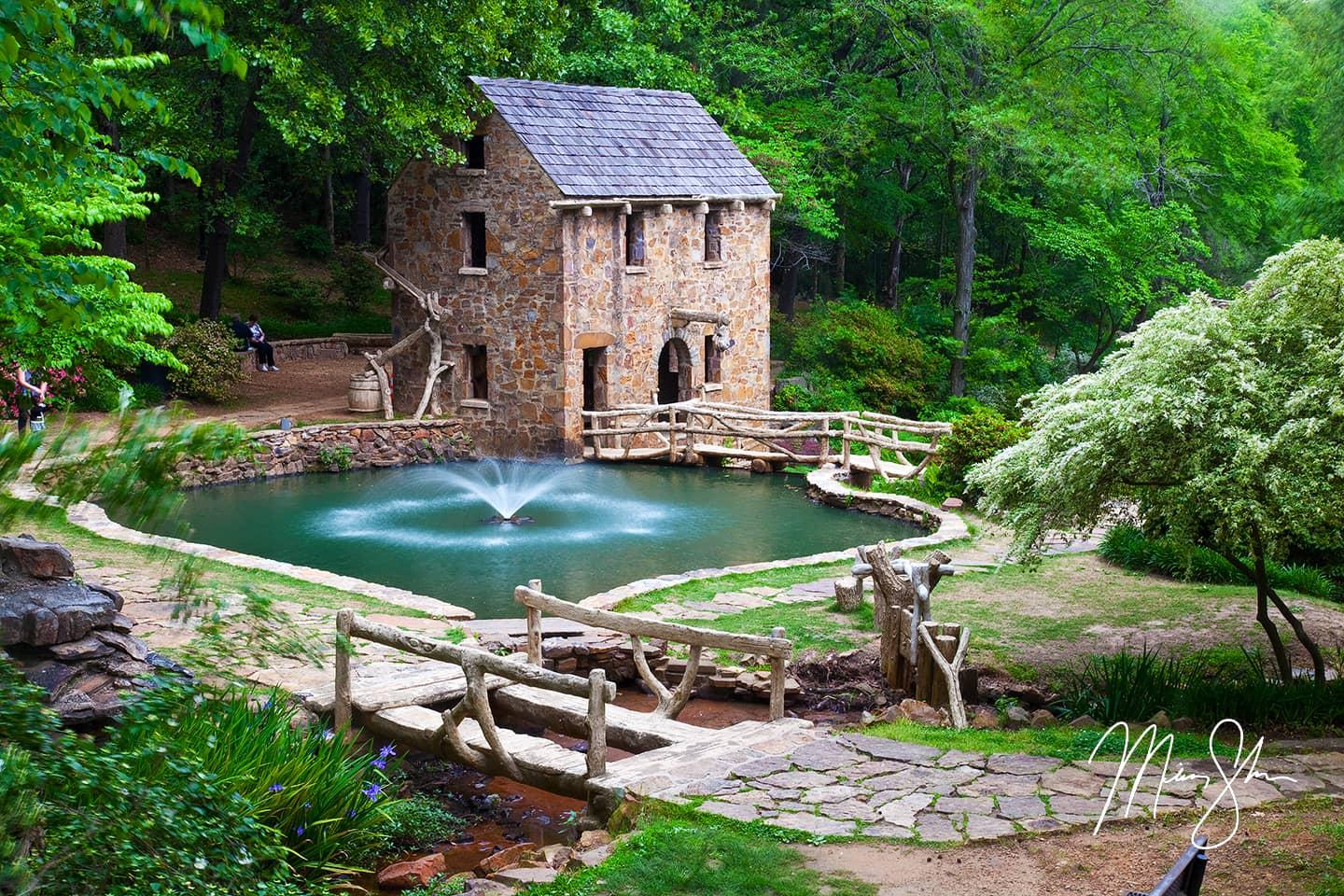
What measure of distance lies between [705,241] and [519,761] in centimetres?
2047

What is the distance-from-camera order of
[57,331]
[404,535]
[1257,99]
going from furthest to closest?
[1257,99] < [404,535] < [57,331]

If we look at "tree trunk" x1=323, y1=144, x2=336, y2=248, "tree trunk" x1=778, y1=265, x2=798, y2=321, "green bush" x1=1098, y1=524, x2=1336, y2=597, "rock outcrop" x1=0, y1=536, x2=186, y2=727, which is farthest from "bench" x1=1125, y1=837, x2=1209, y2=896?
"tree trunk" x1=323, y1=144, x2=336, y2=248

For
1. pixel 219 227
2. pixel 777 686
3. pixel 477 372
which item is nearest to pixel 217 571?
pixel 777 686

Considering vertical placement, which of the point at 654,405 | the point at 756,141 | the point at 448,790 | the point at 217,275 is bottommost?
the point at 448,790

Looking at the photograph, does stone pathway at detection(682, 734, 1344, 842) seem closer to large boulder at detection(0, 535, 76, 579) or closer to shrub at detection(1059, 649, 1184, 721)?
shrub at detection(1059, 649, 1184, 721)

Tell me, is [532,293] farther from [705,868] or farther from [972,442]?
[705,868]

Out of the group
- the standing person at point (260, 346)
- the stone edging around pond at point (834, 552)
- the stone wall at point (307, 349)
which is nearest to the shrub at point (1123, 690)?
the stone edging around pond at point (834, 552)

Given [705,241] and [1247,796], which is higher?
[705,241]

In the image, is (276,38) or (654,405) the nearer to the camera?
(276,38)

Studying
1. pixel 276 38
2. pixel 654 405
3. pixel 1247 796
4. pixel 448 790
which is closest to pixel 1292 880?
pixel 1247 796

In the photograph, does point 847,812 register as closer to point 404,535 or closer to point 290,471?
point 404,535

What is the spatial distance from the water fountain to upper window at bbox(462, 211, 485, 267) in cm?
384

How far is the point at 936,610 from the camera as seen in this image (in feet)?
47.1

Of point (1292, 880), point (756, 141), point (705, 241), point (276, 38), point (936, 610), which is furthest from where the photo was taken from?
point (756, 141)
